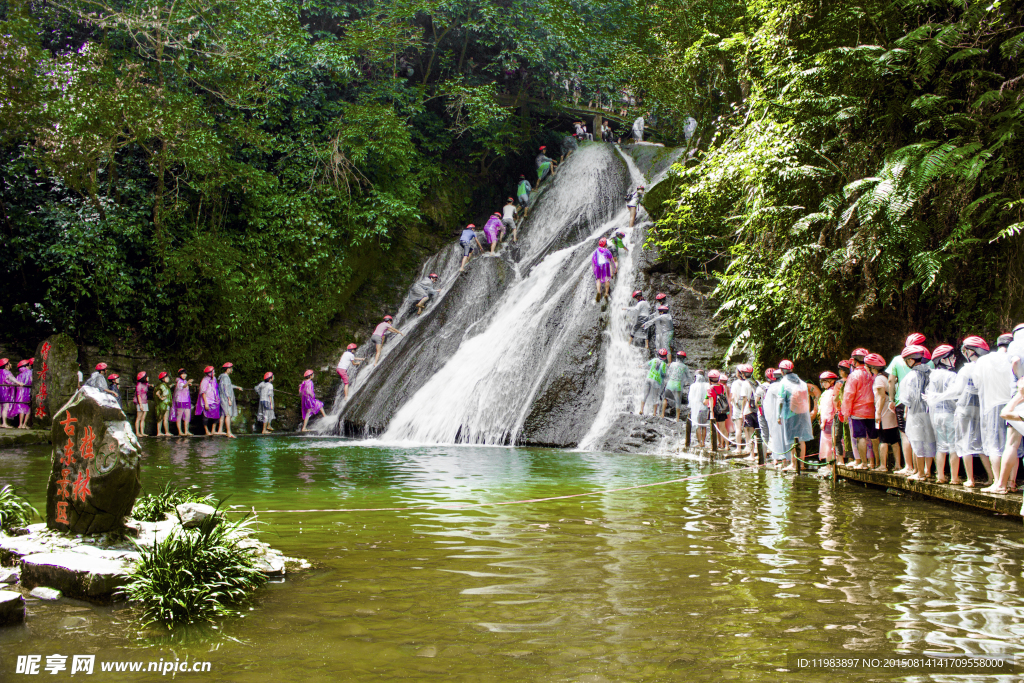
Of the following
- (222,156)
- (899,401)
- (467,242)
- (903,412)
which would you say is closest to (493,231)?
(467,242)

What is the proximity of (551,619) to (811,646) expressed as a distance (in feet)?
4.88

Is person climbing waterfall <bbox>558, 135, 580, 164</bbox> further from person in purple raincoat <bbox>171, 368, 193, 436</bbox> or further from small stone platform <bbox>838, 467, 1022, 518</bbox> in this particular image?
small stone platform <bbox>838, 467, 1022, 518</bbox>

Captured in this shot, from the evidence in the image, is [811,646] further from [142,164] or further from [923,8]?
[142,164]

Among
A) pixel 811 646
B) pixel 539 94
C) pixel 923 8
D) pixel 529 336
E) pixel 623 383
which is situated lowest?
pixel 811 646

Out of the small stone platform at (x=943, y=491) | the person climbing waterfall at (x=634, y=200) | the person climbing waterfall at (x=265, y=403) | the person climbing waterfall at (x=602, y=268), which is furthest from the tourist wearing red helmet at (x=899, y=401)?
the person climbing waterfall at (x=265, y=403)

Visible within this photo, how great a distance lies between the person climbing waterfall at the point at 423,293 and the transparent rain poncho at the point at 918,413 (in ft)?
57.0

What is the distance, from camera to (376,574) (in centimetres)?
591

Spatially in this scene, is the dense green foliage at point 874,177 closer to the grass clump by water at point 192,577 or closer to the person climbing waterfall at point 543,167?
the grass clump by water at point 192,577

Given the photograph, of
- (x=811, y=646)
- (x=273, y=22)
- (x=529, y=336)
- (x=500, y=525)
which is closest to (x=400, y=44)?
(x=273, y=22)

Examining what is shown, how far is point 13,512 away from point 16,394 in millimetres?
13393

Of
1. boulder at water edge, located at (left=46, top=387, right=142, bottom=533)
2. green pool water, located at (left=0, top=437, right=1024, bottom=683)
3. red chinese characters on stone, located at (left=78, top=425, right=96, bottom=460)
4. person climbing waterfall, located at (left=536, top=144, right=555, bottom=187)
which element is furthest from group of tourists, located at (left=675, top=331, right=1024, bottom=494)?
person climbing waterfall, located at (left=536, top=144, right=555, bottom=187)

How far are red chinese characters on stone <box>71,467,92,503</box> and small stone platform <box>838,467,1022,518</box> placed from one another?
8455 millimetres

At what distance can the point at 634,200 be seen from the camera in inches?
999

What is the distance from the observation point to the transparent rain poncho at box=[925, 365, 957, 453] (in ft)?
29.4
